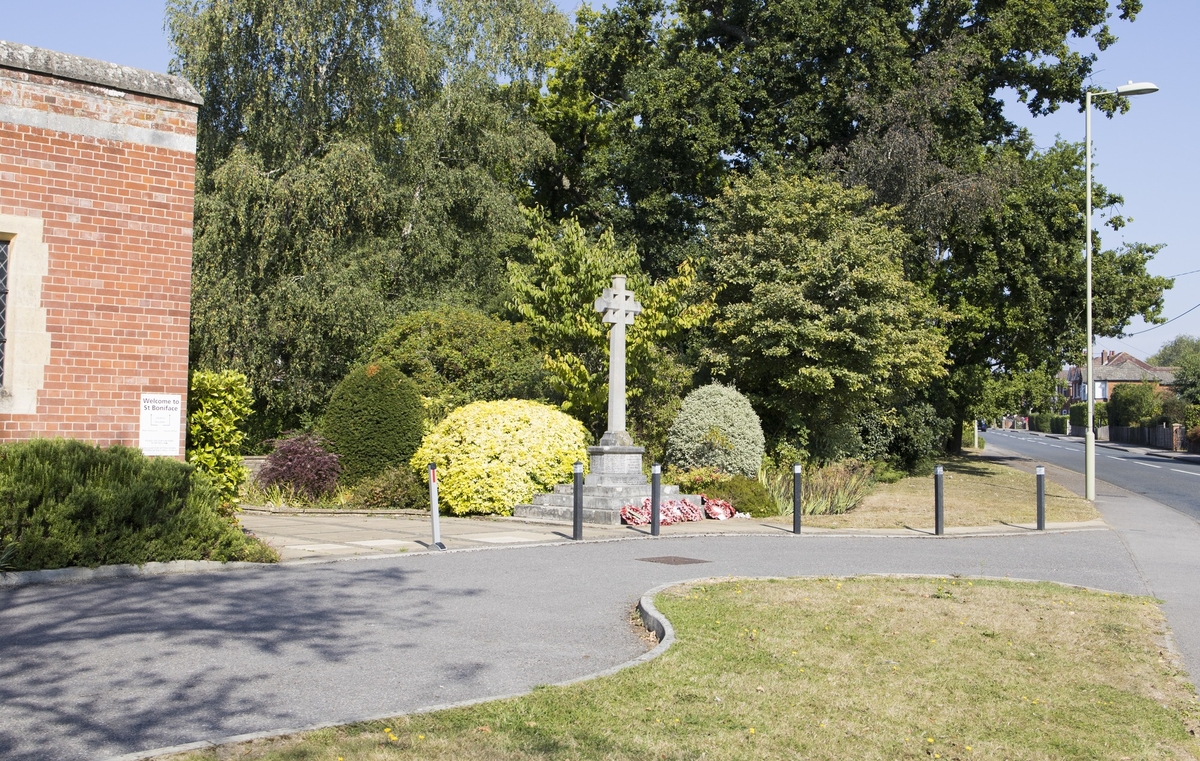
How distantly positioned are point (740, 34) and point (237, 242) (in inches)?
685

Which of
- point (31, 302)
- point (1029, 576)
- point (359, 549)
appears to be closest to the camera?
point (31, 302)

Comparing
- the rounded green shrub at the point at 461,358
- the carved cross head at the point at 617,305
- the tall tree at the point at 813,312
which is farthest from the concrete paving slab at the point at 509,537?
the tall tree at the point at 813,312

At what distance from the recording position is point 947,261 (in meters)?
33.3

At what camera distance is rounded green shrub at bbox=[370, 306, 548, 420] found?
22.3 metres

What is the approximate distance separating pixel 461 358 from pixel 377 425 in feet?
10.5

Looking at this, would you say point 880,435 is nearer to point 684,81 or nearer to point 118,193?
point 684,81

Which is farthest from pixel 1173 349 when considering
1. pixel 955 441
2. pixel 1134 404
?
pixel 955 441

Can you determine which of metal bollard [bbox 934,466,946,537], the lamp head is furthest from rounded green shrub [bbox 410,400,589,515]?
the lamp head

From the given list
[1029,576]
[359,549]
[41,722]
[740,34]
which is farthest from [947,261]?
[41,722]

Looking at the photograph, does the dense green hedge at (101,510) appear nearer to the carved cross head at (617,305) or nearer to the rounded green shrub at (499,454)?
the rounded green shrub at (499,454)

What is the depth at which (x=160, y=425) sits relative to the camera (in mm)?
10992

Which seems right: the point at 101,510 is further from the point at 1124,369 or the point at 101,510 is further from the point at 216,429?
the point at 1124,369

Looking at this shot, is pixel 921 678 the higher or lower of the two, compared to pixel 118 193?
lower

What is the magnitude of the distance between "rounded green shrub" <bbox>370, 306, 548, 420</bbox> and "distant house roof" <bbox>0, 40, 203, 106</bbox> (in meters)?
11.1
